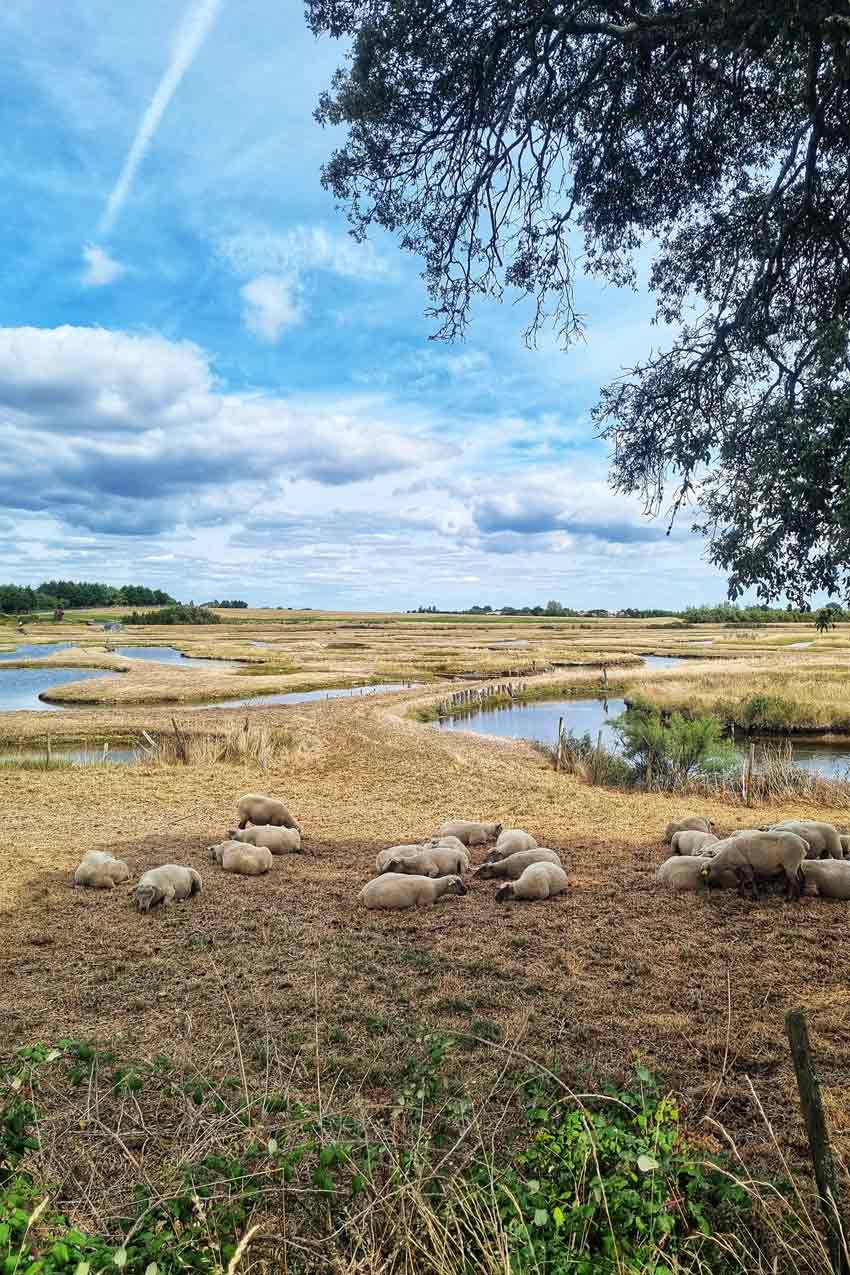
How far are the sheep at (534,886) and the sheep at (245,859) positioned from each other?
3061mm

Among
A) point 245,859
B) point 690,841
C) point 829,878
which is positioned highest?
point 829,878

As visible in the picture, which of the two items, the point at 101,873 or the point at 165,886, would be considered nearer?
the point at 165,886

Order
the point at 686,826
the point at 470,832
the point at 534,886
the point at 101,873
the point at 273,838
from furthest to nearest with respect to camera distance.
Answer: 1. the point at 470,832
2. the point at 686,826
3. the point at 273,838
4. the point at 101,873
5. the point at 534,886

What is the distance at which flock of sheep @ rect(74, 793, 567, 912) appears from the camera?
315 inches

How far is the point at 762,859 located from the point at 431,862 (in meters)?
3.52

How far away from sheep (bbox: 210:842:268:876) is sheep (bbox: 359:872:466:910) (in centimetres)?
189

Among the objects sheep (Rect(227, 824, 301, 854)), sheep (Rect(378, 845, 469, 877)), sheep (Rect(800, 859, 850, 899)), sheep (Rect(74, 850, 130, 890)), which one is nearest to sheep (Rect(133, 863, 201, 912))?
sheep (Rect(74, 850, 130, 890))

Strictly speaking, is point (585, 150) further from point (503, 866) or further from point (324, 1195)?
point (324, 1195)

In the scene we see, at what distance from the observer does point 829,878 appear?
25.3ft

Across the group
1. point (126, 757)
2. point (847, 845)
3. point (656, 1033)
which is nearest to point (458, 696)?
point (126, 757)

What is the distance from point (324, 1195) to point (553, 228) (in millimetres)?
8951

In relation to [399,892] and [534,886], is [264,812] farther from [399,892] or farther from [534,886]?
[534,886]

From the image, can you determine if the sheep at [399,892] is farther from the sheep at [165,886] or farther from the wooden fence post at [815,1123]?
the wooden fence post at [815,1123]

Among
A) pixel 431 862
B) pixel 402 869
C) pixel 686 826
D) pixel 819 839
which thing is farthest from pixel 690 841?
pixel 402 869
